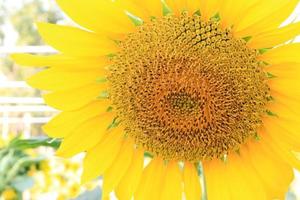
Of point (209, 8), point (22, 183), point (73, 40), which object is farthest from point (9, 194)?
point (209, 8)

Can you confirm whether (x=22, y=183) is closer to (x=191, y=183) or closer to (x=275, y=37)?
(x=191, y=183)

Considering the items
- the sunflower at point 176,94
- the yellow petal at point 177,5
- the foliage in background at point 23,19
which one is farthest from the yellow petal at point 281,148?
the foliage in background at point 23,19

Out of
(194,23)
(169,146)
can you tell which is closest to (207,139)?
(169,146)

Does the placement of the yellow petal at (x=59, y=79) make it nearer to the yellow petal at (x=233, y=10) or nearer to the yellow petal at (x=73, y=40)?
the yellow petal at (x=73, y=40)

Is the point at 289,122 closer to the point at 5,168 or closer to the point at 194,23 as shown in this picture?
the point at 194,23

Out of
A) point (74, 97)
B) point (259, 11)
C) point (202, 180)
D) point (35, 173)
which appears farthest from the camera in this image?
point (35, 173)
